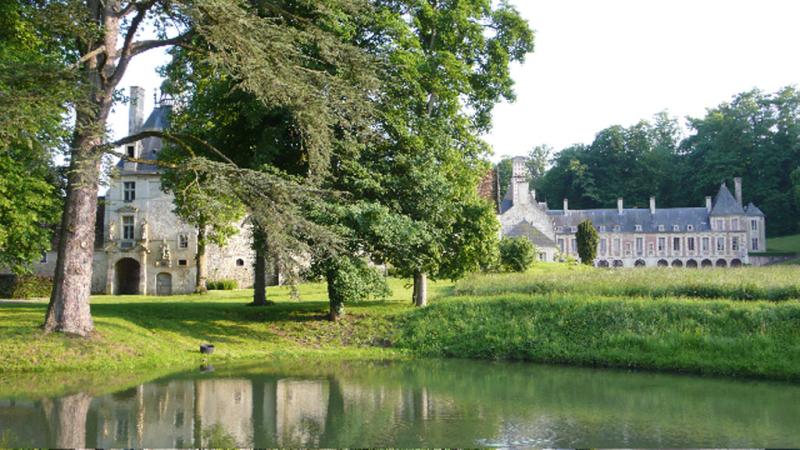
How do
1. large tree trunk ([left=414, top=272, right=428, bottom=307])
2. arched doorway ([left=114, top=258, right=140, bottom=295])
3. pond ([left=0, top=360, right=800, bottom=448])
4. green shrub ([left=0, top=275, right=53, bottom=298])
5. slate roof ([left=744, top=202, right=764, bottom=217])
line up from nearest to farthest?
pond ([left=0, top=360, right=800, bottom=448]), large tree trunk ([left=414, top=272, right=428, bottom=307]), green shrub ([left=0, top=275, right=53, bottom=298]), arched doorway ([left=114, top=258, right=140, bottom=295]), slate roof ([left=744, top=202, right=764, bottom=217])

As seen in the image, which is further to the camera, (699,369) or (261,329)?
(261,329)

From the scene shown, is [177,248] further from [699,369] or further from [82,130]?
[699,369]

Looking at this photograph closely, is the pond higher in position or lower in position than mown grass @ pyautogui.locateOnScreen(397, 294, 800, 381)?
lower

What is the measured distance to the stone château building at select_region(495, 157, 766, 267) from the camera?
71.6 meters

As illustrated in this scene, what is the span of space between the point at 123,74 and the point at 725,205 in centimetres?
6869

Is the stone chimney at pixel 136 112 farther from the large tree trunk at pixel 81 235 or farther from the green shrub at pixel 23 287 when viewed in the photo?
the large tree trunk at pixel 81 235

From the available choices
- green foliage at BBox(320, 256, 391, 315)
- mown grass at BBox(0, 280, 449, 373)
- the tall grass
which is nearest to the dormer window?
mown grass at BBox(0, 280, 449, 373)

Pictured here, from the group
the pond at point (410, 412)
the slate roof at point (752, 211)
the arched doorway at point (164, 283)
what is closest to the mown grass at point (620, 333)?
the pond at point (410, 412)

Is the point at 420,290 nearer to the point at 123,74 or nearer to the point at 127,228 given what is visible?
the point at 123,74

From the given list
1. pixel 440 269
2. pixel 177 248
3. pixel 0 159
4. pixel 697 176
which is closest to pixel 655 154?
pixel 697 176

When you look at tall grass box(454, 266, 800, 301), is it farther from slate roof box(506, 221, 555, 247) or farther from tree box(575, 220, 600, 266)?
slate roof box(506, 221, 555, 247)

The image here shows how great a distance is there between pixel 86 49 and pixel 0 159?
184 inches

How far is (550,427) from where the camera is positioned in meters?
9.13

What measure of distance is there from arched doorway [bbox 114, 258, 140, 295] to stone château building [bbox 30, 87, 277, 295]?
0.26 m
